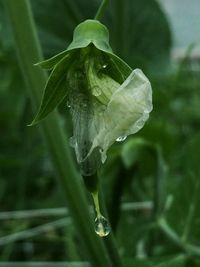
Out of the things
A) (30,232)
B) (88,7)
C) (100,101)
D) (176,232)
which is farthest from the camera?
(30,232)

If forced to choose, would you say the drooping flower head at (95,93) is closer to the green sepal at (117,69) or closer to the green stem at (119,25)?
the green sepal at (117,69)

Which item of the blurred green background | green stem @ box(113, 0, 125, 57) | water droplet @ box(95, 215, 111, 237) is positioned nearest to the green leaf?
water droplet @ box(95, 215, 111, 237)

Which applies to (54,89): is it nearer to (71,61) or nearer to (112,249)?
(71,61)

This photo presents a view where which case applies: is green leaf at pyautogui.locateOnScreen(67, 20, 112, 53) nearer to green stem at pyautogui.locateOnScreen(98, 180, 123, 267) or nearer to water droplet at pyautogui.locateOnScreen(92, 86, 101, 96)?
water droplet at pyautogui.locateOnScreen(92, 86, 101, 96)

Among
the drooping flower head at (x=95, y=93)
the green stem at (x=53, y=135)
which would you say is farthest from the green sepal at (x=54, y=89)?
the green stem at (x=53, y=135)

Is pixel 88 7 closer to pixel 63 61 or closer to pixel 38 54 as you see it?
pixel 38 54

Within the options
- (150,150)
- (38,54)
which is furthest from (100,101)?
(150,150)
